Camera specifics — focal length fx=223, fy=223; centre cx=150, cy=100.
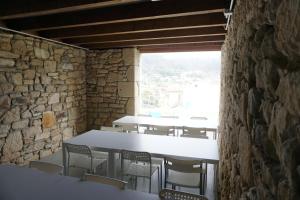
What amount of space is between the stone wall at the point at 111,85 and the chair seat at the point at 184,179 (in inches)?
120

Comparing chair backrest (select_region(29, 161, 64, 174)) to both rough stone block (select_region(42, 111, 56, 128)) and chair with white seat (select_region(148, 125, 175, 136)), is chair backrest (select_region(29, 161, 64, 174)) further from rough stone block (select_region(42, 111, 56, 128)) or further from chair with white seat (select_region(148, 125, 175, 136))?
rough stone block (select_region(42, 111, 56, 128))

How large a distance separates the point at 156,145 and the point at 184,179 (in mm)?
635

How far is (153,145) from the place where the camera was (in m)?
3.06

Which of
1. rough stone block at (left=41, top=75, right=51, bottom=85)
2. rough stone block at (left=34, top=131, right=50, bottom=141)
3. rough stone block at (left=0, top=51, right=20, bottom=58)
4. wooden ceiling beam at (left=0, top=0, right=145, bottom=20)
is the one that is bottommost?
rough stone block at (left=34, top=131, right=50, bottom=141)

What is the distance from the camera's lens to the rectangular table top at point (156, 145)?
271cm

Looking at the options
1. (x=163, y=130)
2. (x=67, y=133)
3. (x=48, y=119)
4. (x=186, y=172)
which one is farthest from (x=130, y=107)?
(x=186, y=172)

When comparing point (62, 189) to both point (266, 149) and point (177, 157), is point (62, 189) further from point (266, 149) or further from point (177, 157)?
point (266, 149)

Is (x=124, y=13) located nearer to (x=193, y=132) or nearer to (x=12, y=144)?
(x=193, y=132)

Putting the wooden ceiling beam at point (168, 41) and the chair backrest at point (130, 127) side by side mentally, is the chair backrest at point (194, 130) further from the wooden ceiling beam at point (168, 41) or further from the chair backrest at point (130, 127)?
the wooden ceiling beam at point (168, 41)

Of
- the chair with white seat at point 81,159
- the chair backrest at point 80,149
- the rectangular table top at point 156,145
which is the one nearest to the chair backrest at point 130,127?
the rectangular table top at point 156,145

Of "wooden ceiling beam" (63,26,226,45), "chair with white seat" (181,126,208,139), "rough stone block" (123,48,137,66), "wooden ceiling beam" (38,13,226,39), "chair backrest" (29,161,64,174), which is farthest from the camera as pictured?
"rough stone block" (123,48,137,66)

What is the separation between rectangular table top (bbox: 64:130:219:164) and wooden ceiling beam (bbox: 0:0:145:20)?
1729 millimetres

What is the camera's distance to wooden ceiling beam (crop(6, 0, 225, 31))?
8.19ft

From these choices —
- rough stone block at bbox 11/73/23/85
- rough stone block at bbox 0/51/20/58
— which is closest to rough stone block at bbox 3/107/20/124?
rough stone block at bbox 11/73/23/85
